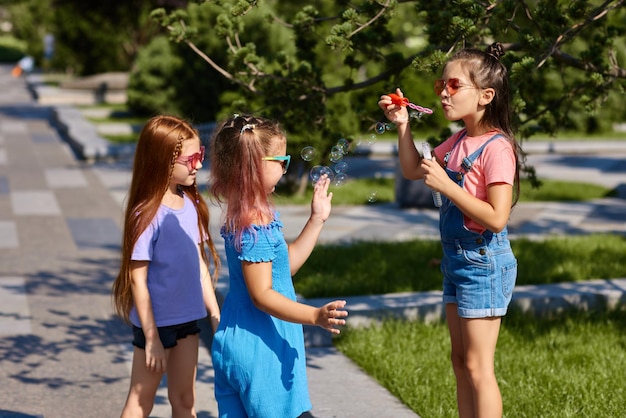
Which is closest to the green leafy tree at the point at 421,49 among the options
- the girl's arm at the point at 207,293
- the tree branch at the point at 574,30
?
the tree branch at the point at 574,30

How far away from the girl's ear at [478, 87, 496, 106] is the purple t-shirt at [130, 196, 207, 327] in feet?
3.93

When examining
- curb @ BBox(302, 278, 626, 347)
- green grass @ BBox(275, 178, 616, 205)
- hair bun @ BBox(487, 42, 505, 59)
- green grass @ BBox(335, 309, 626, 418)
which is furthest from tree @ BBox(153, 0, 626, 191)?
green grass @ BBox(275, 178, 616, 205)

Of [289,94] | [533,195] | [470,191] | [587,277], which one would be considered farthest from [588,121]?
[470,191]

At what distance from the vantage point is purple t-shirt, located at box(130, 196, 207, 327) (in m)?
3.56

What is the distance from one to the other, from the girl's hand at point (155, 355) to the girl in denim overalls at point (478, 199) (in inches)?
42.6

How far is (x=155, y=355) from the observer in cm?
349

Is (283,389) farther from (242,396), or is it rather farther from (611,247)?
(611,247)

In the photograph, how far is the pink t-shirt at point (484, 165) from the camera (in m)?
3.27

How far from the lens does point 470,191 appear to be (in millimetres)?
3326

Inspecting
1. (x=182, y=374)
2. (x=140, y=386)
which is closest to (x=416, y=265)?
(x=182, y=374)

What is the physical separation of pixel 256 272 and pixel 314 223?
0.26 m

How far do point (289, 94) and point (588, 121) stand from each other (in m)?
16.3

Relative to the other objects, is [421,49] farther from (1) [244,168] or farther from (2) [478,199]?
(1) [244,168]

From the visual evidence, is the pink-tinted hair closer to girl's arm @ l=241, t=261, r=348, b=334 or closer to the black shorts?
girl's arm @ l=241, t=261, r=348, b=334
